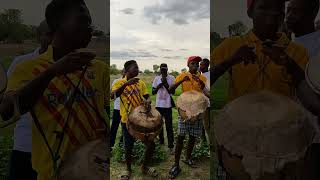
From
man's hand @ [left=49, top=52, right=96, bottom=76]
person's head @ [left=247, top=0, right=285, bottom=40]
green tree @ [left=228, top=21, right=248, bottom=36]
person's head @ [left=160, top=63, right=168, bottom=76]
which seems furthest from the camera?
person's head @ [left=160, top=63, right=168, bottom=76]

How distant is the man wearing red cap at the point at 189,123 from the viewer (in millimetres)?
5949

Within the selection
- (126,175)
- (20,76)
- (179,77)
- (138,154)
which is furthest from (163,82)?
(20,76)

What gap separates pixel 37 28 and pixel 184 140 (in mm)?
3438

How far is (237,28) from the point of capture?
338cm

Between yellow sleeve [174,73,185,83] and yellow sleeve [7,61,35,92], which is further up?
yellow sleeve [7,61,35,92]

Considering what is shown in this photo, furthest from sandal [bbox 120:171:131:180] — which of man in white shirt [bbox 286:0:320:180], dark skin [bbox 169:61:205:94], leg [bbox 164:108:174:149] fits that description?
man in white shirt [bbox 286:0:320:180]

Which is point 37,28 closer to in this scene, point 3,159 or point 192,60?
point 3,159

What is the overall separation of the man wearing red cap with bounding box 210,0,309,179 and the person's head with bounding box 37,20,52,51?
3.75 feet

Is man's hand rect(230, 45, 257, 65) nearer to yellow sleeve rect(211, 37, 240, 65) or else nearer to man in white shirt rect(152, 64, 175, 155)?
yellow sleeve rect(211, 37, 240, 65)

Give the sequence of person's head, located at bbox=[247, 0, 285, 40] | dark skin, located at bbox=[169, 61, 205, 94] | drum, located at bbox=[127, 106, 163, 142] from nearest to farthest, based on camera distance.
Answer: person's head, located at bbox=[247, 0, 285, 40], drum, located at bbox=[127, 106, 163, 142], dark skin, located at bbox=[169, 61, 205, 94]

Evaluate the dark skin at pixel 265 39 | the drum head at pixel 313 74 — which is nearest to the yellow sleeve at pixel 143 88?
the dark skin at pixel 265 39

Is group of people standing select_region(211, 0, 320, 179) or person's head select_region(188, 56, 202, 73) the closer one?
group of people standing select_region(211, 0, 320, 179)

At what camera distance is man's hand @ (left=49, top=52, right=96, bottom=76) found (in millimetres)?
3125

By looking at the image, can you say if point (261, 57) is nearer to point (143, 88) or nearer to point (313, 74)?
point (313, 74)
